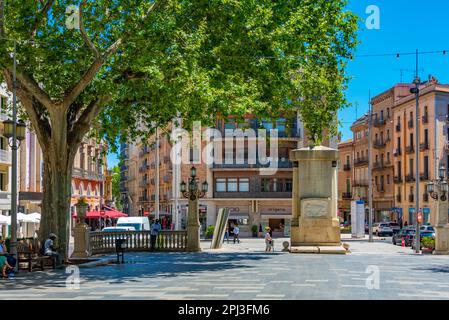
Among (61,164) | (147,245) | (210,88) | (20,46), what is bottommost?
(147,245)

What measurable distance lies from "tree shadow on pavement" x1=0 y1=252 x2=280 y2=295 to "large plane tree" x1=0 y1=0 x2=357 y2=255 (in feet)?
10.8

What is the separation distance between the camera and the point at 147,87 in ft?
86.4

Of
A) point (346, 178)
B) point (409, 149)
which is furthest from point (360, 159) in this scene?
point (409, 149)

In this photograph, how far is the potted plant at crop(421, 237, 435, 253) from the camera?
40.2 m

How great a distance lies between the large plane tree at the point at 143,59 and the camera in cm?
2492

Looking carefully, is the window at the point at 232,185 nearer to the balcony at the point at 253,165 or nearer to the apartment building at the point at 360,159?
the balcony at the point at 253,165

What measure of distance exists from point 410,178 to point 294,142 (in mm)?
18230

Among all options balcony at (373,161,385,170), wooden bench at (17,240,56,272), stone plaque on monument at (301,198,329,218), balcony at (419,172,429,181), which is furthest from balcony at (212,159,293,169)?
wooden bench at (17,240,56,272)

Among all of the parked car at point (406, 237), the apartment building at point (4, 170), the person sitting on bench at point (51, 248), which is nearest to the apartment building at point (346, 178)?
the parked car at point (406, 237)

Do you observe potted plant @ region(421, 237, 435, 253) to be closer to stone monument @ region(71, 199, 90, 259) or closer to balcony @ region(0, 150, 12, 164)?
stone monument @ region(71, 199, 90, 259)

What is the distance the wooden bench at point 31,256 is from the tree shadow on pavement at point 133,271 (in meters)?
0.49

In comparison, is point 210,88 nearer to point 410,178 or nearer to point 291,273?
point 291,273

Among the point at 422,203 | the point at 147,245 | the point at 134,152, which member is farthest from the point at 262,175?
the point at 134,152

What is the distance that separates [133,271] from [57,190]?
5.37m
